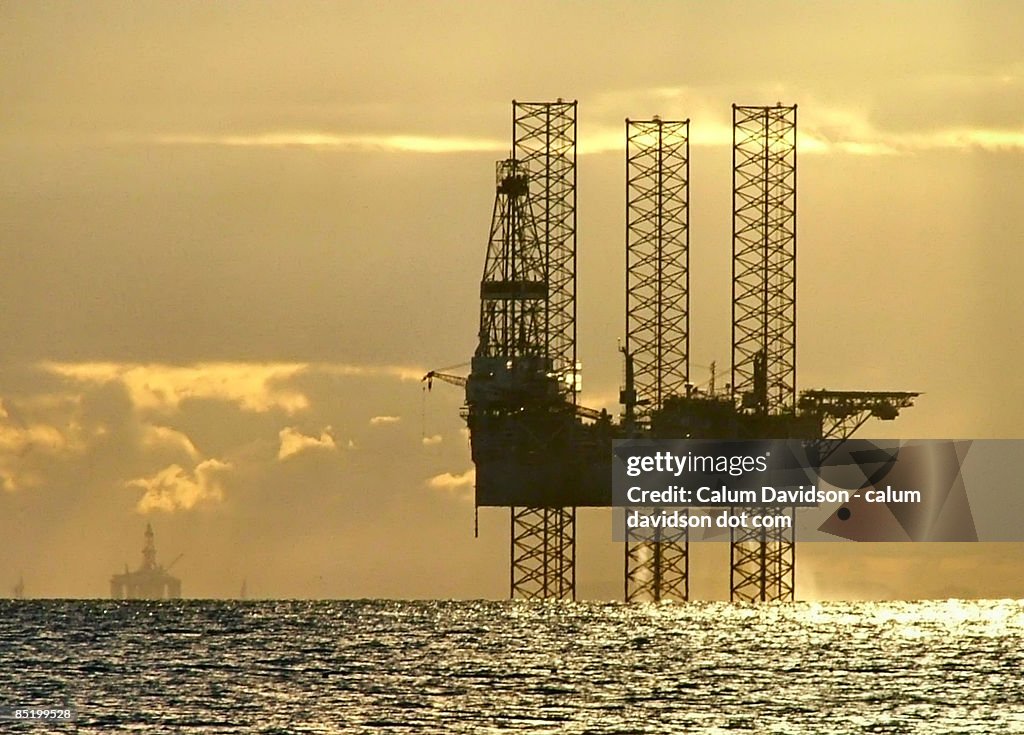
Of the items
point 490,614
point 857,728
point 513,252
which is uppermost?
point 513,252

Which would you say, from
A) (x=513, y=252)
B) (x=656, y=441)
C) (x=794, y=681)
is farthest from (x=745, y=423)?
→ (x=794, y=681)

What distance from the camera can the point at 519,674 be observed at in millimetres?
79625

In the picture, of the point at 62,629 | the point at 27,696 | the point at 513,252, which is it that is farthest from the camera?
the point at 62,629

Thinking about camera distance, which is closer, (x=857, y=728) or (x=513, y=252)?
(x=857, y=728)

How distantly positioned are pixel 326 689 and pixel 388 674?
21.3 ft

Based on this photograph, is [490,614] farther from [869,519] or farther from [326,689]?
[326,689]

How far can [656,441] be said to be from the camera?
98.9 metres

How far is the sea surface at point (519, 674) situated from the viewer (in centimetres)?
6431

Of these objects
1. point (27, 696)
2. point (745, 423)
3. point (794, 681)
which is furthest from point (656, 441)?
point (27, 696)

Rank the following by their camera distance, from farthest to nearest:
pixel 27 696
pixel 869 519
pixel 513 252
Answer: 1. pixel 869 519
2. pixel 513 252
3. pixel 27 696

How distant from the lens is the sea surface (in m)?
64.3

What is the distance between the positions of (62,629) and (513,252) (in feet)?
94.7

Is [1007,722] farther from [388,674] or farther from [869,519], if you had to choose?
[869,519]

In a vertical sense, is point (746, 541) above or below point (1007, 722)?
above
